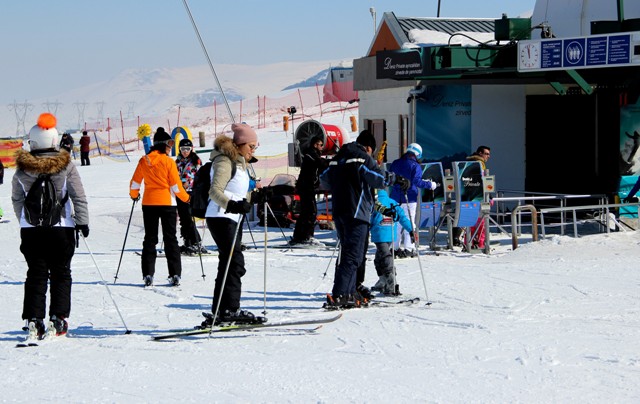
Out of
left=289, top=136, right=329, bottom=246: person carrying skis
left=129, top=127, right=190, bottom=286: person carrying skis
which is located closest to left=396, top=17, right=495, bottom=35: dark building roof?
left=289, top=136, right=329, bottom=246: person carrying skis

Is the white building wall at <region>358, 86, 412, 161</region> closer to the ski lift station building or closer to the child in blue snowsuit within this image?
the ski lift station building

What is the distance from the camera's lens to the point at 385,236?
10508mm

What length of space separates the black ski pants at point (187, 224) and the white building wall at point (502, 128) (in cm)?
778

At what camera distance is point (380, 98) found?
22391 mm

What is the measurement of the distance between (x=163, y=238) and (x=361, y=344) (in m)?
4.33

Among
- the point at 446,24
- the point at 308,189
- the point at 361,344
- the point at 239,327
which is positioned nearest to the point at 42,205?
the point at 239,327

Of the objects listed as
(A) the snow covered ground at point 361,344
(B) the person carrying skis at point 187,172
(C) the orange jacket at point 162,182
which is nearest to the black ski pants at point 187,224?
(B) the person carrying skis at point 187,172

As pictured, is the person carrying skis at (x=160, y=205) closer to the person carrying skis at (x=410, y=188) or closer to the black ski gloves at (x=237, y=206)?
the person carrying skis at (x=410, y=188)

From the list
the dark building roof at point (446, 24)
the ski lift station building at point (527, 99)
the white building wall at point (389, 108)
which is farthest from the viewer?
the dark building roof at point (446, 24)

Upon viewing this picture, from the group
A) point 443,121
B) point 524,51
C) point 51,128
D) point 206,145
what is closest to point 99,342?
point 51,128

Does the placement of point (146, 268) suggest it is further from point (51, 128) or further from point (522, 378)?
point (522, 378)

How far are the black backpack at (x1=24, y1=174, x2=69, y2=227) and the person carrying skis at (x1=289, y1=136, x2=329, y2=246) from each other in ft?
26.3

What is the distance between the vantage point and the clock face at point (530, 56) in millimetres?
17703

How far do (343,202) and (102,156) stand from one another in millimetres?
36036
